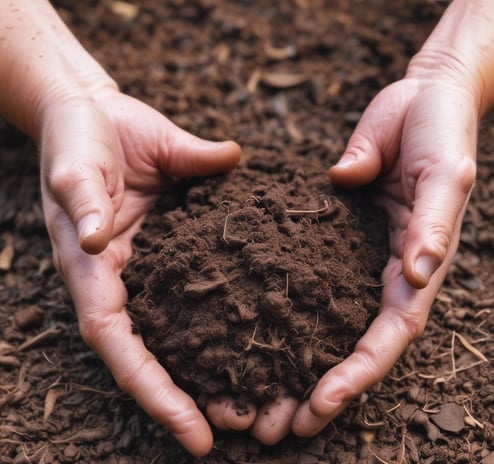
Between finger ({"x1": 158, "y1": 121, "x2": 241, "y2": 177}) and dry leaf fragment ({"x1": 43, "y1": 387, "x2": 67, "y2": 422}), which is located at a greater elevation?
finger ({"x1": 158, "y1": 121, "x2": 241, "y2": 177})

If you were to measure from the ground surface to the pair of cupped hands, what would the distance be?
5.0 inches

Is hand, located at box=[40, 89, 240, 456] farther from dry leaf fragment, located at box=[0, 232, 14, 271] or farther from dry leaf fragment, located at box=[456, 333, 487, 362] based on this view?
dry leaf fragment, located at box=[456, 333, 487, 362]

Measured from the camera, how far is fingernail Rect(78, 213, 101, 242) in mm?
1738

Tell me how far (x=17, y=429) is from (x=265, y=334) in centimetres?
91

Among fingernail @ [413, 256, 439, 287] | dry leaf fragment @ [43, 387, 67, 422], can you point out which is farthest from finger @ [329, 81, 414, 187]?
dry leaf fragment @ [43, 387, 67, 422]

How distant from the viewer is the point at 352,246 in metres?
2.06

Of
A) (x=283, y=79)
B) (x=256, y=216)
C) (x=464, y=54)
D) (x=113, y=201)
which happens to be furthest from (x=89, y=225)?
(x=283, y=79)

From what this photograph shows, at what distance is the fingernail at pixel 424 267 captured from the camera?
67.1 inches

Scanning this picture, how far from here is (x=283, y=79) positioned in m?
3.09

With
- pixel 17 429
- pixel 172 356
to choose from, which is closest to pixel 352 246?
pixel 172 356

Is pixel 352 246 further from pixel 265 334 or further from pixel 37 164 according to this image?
pixel 37 164

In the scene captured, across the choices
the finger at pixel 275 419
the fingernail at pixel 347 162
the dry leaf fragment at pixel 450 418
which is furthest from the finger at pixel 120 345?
the fingernail at pixel 347 162

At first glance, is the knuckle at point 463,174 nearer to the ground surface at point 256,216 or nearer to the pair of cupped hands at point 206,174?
the pair of cupped hands at point 206,174

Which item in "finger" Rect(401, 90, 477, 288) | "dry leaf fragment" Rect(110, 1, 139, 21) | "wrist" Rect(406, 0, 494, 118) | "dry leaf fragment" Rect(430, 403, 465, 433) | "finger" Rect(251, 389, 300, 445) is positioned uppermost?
"wrist" Rect(406, 0, 494, 118)
